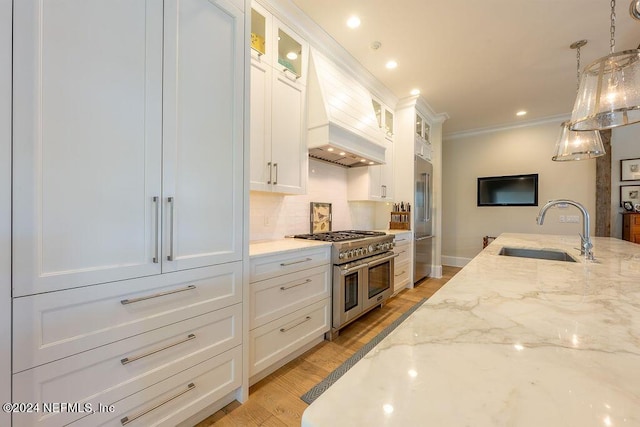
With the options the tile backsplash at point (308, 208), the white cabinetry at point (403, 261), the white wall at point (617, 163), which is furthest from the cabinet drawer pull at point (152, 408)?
the white wall at point (617, 163)

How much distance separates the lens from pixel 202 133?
55.6 inches

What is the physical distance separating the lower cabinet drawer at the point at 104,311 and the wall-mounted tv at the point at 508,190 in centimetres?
532

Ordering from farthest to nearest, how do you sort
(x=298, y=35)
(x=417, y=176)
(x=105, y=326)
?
(x=417, y=176) → (x=298, y=35) → (x=105, y=326)

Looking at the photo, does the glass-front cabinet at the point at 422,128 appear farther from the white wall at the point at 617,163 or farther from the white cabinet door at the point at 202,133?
the white cabinet door at the point at 202,133

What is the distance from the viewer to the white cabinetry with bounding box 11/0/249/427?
3.10 feet

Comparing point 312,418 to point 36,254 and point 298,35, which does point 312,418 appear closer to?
point 36,254

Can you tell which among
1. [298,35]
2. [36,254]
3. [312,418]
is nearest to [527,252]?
[312,418]

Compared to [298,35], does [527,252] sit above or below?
below

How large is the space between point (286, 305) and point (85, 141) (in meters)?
1.49

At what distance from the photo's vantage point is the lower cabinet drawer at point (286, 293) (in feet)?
5.77

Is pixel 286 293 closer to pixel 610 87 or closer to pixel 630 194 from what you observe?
pixel 610 87

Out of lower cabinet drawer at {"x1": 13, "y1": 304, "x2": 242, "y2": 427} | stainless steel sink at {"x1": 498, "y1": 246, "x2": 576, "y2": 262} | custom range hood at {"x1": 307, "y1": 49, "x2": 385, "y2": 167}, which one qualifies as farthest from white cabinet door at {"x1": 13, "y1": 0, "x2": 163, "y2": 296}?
stainless steel sink at {"x1": 498, "y1": 246, "x2": 576, "y2": 262}

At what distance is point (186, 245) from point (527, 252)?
2370 mm

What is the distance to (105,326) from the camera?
1.10 meters
